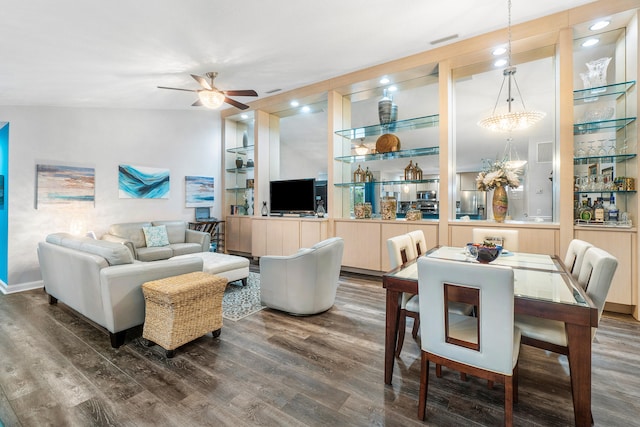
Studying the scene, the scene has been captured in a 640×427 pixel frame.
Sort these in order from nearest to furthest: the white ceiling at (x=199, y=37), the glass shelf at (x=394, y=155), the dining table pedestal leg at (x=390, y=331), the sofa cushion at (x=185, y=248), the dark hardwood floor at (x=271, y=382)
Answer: the dark hardwood floor at (x=271, y=382) < the dining table pedestal leg at (x=390, y=331) < the white ceiling at (x=199, y=37) < the glass shelf at (x=394, y=155) < the sofa cushion at (x=185, y=248)

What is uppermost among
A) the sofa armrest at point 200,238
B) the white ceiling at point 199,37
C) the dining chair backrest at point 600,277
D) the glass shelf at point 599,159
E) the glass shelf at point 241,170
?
the white ceiling at point 199,37

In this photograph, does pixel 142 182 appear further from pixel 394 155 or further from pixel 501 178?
pixel 501 178

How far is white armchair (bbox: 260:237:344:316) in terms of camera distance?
9.53 ft

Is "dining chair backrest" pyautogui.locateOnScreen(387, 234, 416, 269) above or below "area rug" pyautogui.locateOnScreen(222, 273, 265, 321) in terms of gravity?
above

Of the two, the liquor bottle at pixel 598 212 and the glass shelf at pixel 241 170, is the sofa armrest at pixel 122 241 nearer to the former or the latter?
the glass shelf at pixel 241 170

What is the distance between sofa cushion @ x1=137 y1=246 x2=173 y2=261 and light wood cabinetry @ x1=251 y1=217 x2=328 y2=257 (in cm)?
156

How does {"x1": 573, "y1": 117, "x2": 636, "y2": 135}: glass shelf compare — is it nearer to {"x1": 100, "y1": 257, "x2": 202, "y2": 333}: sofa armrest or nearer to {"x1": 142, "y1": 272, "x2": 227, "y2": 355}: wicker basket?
{"x1": 142, "y1": 272, "x2": 227, "y2": 355}: wicker basket

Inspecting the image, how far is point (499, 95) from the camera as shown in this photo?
15.7ft

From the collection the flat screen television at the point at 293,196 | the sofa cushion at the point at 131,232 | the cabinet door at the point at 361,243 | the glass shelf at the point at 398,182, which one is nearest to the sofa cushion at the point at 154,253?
the sofa cushion at the point at 131,232

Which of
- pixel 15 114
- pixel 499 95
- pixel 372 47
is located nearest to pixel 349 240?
pixel 372 47

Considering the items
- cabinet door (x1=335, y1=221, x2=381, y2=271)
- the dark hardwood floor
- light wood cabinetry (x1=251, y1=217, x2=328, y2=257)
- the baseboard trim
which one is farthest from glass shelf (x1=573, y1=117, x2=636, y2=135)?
the baseboard trim

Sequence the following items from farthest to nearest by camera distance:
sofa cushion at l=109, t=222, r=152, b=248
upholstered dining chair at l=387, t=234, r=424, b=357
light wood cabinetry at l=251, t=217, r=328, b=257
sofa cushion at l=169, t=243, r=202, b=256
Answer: light wood cabinetry at l=251, t=217, r=328, b=257
sofa cushion at l=169, t=243, r=202, b=256
sofa cushion at l=109, t=222, r=152, b=248
upholstered dining chair at l=387, t=234, r=424, b=357

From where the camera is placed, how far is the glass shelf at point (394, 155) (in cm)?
407

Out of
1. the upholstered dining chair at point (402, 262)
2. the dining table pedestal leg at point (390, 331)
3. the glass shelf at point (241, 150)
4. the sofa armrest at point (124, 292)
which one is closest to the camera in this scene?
the dining table pedestal leg at point (390, 331)
